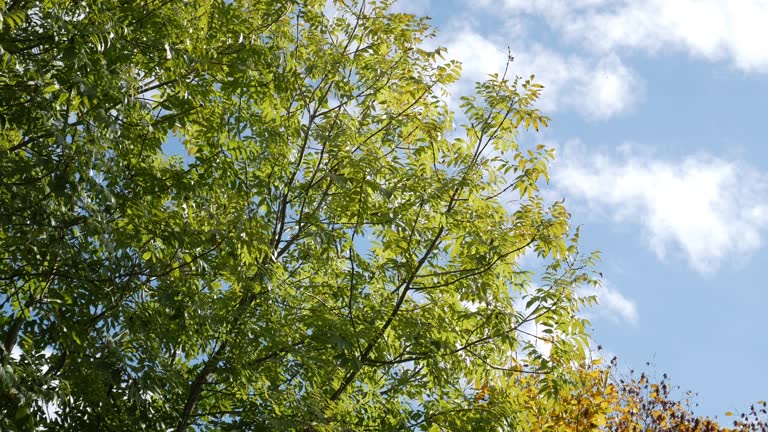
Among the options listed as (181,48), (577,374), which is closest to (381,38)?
(181,48)

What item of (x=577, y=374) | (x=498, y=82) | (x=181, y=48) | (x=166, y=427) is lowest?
(x=166, y=427)

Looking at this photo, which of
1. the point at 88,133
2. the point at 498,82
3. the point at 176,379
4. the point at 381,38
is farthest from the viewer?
the point at 381,38

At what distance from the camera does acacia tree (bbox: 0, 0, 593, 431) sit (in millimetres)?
7383

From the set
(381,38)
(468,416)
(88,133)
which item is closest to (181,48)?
(88,133)

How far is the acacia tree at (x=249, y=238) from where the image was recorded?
7.38m

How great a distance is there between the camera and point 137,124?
26.5 feet

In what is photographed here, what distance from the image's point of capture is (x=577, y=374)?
28.0 ft

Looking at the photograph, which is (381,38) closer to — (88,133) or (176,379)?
(88,133)

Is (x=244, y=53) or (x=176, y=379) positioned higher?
(x=244, y=53)

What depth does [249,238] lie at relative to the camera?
313 inches

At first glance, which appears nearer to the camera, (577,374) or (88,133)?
(88,133)

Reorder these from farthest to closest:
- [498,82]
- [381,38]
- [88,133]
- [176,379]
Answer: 1. [381,38]
2. [498,82]
3. [176,379]
4. [88,133]

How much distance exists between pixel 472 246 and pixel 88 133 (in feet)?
13.5

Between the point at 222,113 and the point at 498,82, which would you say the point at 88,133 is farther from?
the point at 498,82
